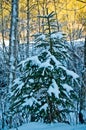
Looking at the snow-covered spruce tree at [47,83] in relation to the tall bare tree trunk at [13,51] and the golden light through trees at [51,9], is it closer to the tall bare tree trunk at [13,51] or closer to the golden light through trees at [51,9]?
the tall bare tree trunk at [13,51]

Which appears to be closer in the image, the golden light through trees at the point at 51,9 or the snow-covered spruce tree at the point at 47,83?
the snow-covered spruce tree at the point at 47,83

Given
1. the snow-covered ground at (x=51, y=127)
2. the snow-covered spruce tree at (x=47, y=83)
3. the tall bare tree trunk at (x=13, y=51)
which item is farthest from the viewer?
the tall bare tree trunk at (x=13, y=51)

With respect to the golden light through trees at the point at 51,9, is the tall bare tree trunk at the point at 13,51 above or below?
below

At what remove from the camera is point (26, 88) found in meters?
8.18

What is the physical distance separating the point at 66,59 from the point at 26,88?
3.50 ft

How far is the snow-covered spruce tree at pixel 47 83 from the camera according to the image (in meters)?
8.02

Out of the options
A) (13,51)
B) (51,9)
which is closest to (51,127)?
(13,51)

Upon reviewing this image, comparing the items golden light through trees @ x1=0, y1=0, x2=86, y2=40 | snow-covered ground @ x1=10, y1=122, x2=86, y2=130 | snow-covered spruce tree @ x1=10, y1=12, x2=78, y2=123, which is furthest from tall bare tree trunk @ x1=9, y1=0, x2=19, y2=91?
golden light through trees @ x1=0, y1=0, x2=86, y2=40

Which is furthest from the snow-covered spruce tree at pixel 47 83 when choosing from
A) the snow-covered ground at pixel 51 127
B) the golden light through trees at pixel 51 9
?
the golden light through trees at pixel 51 9

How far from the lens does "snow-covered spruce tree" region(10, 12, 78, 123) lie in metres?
8.02

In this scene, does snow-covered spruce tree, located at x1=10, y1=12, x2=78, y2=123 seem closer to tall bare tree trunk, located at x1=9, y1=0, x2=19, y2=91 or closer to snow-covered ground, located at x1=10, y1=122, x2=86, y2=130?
snow-covered ground, located at x1=10, y1=122, x2=86, y2=130

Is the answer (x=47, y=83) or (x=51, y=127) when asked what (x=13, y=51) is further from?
(x=51, y=127)

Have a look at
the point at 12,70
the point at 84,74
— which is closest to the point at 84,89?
the point at 84,74

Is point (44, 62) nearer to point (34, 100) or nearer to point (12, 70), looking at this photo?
point (34, 100)
